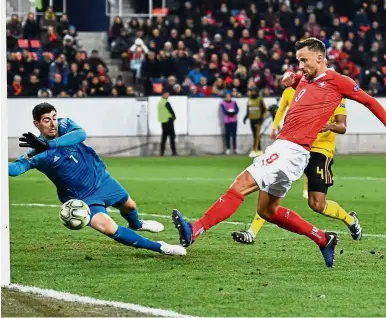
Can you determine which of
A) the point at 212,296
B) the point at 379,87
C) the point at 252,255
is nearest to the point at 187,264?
the point at 252,255

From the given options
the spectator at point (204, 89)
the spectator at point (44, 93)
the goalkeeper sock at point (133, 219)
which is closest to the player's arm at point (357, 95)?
the goalkeeper sock at point (133, 219)

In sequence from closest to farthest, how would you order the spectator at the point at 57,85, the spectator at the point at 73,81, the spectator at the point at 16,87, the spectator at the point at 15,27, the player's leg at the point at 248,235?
1. the player's leg at the point at 248,235
2. the spectator at the point at 16,87
3. the spectator at the point at 57,85
4. the spectator at the point at 73,81
5. the spectator at the point at 15,27

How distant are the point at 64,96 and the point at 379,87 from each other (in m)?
9.90

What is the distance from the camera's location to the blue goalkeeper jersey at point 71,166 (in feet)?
34.6

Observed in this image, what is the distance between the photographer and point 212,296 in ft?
28.6

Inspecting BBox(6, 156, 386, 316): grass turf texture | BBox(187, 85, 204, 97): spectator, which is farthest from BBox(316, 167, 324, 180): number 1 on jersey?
BBox(187, 85, 204, 97): spectator

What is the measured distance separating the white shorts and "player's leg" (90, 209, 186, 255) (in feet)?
4.15

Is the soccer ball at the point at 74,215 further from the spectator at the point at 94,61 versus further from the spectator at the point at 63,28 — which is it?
the spectator at the point at 63,28

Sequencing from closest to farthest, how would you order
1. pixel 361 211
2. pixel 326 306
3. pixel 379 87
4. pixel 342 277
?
pixel 326 306, pixel 342 277, pixel 361 211, pixel 379 87

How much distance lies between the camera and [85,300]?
8508 mm

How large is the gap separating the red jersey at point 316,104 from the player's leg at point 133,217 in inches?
85.0

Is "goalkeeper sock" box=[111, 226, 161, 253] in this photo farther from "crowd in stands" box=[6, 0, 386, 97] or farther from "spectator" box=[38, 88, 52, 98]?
"spectator" box=[38, 88, 52, 98]

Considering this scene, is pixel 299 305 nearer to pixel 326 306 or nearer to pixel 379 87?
pixel 326 306

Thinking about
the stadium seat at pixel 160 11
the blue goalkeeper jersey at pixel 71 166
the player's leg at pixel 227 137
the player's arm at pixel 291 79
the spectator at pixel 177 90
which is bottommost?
the player's leg at pixel 227 137
